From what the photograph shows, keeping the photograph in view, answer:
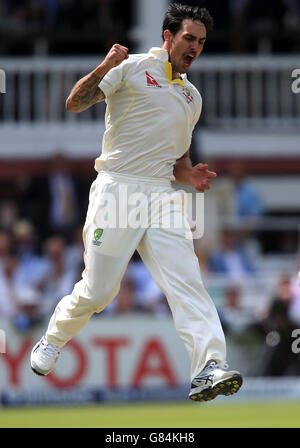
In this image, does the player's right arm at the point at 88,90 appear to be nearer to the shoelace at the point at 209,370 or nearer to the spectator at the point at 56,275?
the shoelace at the point at 209,370

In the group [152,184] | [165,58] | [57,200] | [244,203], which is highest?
[165,58]

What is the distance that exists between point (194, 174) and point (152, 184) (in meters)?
0.29

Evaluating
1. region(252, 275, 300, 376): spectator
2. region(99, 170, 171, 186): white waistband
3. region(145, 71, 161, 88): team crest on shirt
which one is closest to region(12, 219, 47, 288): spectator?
region(252, 275, 300, 376): spectator

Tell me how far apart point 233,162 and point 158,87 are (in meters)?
10.3

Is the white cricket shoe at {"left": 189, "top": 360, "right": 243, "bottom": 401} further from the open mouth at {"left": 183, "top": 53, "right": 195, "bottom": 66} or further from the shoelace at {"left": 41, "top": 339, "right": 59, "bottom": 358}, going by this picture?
the open mouth at {"left": 183, "top": 53, "right": 195, "bottom": 66}

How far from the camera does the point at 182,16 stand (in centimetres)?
761

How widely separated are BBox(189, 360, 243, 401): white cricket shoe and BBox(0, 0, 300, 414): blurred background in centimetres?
606

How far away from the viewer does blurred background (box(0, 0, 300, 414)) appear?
1355cm

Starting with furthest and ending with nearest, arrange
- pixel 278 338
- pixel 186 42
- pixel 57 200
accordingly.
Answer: pixel 57 200
pixel 278 338
pixel 186 42

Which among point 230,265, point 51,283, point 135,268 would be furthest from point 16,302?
point 230,265

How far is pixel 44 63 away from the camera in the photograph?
58.0 feet

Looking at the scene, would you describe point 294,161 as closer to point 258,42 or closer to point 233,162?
point 233,162

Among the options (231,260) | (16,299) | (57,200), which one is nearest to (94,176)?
(57,200)

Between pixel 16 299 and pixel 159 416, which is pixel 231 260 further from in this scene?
pixel 159 416
